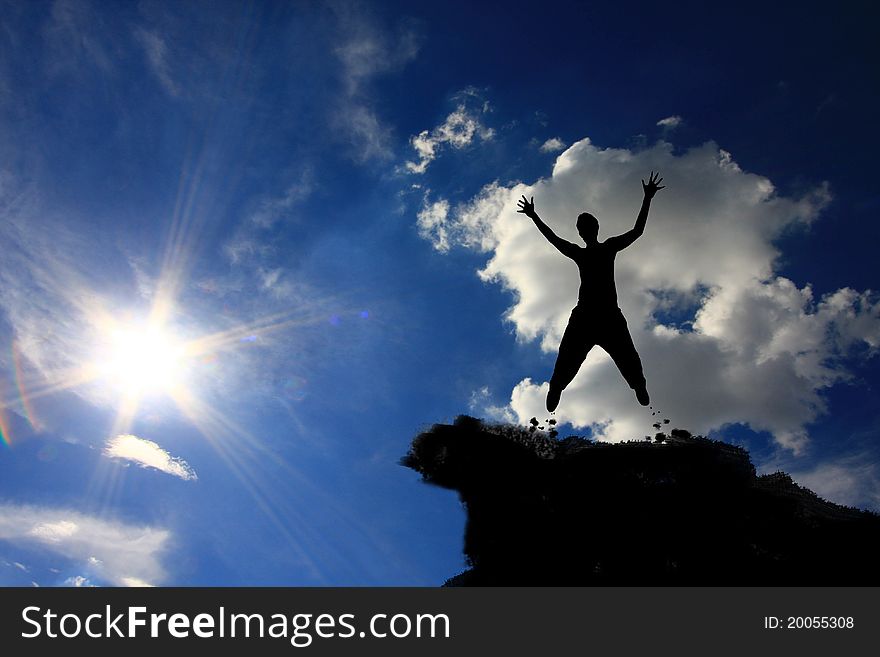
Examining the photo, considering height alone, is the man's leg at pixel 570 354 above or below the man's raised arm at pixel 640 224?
below

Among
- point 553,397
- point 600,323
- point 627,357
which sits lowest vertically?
point 553,397

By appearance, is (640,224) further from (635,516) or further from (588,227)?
(635,516)

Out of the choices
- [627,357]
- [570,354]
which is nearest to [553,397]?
[570,354]

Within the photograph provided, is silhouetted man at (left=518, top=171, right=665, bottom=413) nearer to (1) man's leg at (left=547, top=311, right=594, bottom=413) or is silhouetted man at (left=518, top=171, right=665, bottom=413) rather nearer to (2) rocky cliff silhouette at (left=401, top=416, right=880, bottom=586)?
(1) man's leg at (left=547, top=311, right=594, bottom=413)

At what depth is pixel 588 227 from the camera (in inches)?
340

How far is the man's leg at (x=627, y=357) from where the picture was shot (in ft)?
26.8

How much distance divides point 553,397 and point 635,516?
2.89 m

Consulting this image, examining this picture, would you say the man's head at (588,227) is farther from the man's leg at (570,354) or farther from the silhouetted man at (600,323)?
the man's leg at (570,354)

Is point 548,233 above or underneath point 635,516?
above

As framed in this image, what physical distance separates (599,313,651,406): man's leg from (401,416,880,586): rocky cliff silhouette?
1895mm

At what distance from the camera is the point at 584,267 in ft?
27.3

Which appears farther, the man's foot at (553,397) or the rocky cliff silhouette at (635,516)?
the man's foot at (553,397)

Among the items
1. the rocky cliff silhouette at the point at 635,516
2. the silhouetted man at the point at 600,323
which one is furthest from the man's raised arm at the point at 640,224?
the rocky cliff silhouette at the point at 635,516
